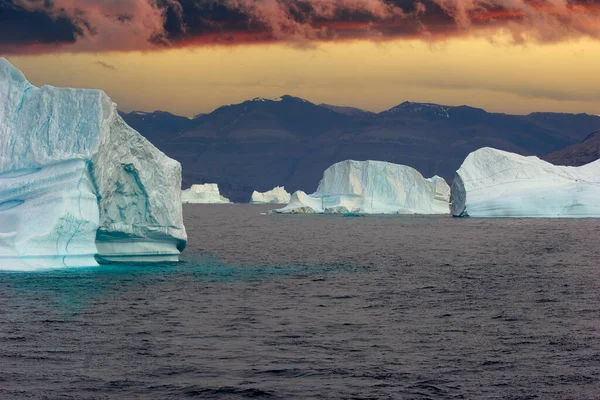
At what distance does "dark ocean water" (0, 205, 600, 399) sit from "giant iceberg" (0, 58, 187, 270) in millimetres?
950

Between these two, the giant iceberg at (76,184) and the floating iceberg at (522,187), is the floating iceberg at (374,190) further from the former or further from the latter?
the giant iceberg at (76,184)

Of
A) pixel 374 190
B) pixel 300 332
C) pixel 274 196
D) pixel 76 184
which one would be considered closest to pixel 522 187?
pixel 374 190

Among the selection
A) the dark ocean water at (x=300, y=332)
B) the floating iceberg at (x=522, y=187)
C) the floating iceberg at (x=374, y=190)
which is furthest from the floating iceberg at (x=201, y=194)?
the dark ocean water at (x=300, y=332)

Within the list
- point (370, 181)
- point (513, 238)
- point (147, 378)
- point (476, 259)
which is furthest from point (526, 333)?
point (370, 181)

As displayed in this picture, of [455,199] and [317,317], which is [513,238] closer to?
Result: [455,199]

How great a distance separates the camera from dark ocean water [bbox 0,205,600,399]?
1358 cm

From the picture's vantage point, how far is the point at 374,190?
86.7 meters

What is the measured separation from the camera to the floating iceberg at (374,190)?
83.9 m

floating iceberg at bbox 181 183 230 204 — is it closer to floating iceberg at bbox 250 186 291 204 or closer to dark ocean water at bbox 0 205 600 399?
floating iceberg at bbox 250 186 291 204

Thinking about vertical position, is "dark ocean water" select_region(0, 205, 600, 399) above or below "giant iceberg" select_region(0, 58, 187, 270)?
below

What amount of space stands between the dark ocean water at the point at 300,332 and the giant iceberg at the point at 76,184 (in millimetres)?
950

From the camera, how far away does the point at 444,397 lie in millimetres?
12984

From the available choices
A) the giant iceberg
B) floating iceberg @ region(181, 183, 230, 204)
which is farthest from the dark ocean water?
floating iceberg @ region(181, 183, 230, 204)

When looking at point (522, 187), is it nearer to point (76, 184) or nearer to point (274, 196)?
point (76, 184)
